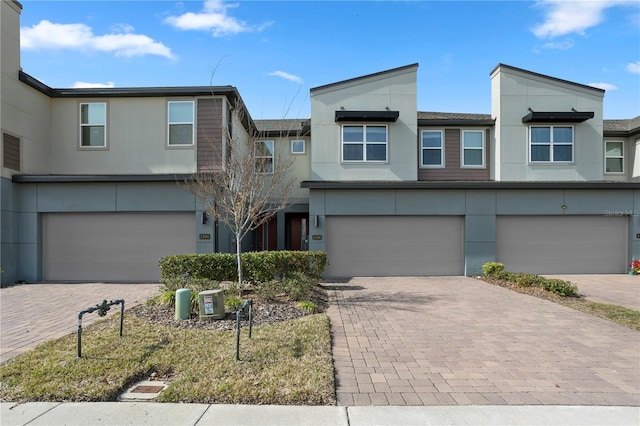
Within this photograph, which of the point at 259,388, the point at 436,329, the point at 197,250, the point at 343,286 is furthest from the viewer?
the point at 197,250

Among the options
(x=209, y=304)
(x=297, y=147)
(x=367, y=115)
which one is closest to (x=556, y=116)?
(x=367, y=115)

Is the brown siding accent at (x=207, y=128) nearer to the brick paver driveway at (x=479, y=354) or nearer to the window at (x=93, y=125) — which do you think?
the window at (x=93, y=125)

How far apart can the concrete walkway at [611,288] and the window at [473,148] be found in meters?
5.26

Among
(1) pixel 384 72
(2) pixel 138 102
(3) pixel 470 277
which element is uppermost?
(1) pixel 384 72

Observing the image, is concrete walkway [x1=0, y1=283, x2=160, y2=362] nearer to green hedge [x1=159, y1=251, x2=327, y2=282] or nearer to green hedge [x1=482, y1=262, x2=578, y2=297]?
green hedge [x1=159, y1=251, x2=327, y2=282]

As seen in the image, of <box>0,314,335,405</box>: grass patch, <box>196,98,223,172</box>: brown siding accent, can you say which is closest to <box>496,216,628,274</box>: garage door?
<box>0,314,335,405</box>: grass patch

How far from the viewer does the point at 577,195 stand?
14.3 metres

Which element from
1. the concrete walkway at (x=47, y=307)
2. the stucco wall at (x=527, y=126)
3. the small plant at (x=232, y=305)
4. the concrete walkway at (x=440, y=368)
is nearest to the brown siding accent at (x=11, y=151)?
the concrete walkway at (x=47, y=307)

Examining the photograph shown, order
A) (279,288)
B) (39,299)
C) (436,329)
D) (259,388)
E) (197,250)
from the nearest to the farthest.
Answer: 1. (259,388)
2. (436,329)
3. (279,288)
4. (39,299)
5. (197,250)

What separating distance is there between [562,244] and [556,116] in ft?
16.0

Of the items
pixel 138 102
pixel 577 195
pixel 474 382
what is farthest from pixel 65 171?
pixel 577 195

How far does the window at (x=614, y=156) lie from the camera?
17464 mm

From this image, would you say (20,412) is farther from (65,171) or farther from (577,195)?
(577,195)

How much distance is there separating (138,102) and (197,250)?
570 centimetres
